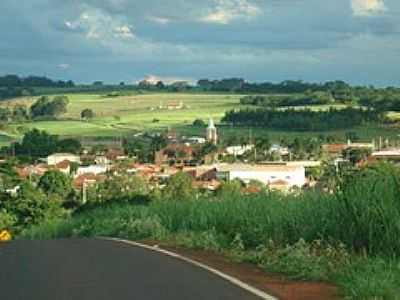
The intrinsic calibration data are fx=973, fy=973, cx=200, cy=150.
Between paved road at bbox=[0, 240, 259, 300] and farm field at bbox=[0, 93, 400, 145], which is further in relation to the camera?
farm field at bbox=[0, 93, 400, 145]

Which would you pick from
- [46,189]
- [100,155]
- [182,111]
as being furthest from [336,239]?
[182,111]

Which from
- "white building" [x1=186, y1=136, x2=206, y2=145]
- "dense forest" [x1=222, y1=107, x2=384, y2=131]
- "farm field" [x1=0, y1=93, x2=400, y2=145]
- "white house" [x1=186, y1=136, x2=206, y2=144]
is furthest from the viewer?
"farm field" [x1=0, y1=93, x2=400, y2=145]

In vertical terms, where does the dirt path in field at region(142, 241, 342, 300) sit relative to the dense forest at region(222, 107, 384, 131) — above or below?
above

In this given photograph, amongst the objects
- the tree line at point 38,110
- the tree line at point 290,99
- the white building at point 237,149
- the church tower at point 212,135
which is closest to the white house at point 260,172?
the white building at point 237,149

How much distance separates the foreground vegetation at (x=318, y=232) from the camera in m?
13.5

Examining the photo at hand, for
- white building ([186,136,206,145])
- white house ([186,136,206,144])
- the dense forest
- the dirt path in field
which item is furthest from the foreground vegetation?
white house ([186,136,206,144])

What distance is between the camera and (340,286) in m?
12.8

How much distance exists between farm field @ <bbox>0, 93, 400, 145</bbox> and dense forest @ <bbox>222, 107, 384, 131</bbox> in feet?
4.24

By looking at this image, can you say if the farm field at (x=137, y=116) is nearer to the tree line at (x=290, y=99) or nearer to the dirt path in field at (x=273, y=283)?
the tree line at (x=290, y=99)

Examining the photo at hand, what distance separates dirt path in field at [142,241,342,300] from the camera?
41.0 ft

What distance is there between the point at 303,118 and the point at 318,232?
105m

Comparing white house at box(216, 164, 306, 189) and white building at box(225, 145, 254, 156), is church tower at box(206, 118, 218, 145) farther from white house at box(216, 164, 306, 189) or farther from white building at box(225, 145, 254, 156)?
white house at box(216, 164, 306, 189)

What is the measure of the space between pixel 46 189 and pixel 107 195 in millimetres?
11908

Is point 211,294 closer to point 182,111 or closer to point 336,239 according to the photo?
point 336,239
